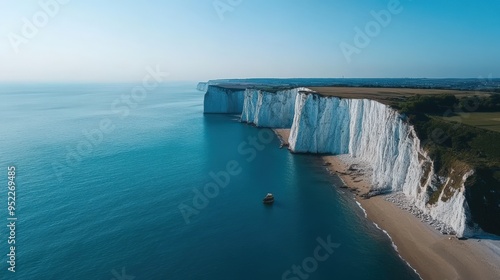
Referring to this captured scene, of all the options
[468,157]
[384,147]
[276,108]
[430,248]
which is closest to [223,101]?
[276,108]

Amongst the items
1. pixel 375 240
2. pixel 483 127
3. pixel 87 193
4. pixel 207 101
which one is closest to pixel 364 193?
pixel 375 240

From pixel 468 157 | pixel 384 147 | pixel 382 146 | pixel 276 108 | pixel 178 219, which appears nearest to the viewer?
pixel 468 157

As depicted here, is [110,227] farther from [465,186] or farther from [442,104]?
[442,104]

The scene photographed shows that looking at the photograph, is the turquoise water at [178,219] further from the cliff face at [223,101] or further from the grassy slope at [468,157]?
the cliff face at [223,101]

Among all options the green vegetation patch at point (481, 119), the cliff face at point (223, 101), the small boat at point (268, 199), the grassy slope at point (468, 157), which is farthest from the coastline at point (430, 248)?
the cliff face at point (223, 101)

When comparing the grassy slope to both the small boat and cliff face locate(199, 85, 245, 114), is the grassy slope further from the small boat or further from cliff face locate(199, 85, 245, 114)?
cliff face locate(199, 85, 245, 114)

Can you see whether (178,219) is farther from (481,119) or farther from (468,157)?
(481,119)

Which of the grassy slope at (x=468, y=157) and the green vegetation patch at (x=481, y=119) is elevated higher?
the green vegetation patch at (x=481, y=119)
